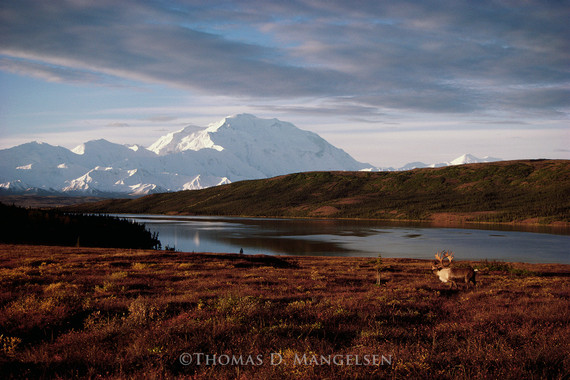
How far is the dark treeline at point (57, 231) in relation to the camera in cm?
6921

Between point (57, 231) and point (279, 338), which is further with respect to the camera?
point (57, 231)

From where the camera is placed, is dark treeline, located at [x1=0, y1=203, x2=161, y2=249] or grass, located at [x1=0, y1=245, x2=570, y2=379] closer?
grass, located at [x1=0, y1=245, x2=570, y2=379]

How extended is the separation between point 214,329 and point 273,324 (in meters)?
1.83

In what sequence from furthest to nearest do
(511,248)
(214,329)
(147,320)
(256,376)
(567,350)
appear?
1. (511,248)
2. (147,320)
3. (214,329)
4. (567,350)
5. (256,376)

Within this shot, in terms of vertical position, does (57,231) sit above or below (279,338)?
below

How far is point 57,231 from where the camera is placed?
78.4 m

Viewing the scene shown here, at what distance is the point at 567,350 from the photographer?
920cm

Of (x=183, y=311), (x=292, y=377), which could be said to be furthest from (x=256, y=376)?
(x=183, y=311)

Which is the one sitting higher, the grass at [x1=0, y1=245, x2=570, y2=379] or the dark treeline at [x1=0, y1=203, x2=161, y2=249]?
the grass at [x1=0, y1=245, x2=570, y2=379]

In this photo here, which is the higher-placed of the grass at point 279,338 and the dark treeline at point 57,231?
the grass at point 279,338

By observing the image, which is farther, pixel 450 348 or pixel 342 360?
pixel 450 348

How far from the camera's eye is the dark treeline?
69.2 meters

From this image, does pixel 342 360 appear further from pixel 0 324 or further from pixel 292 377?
pixel 0 324

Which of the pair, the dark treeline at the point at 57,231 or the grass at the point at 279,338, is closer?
the grass at the point at 279,338
